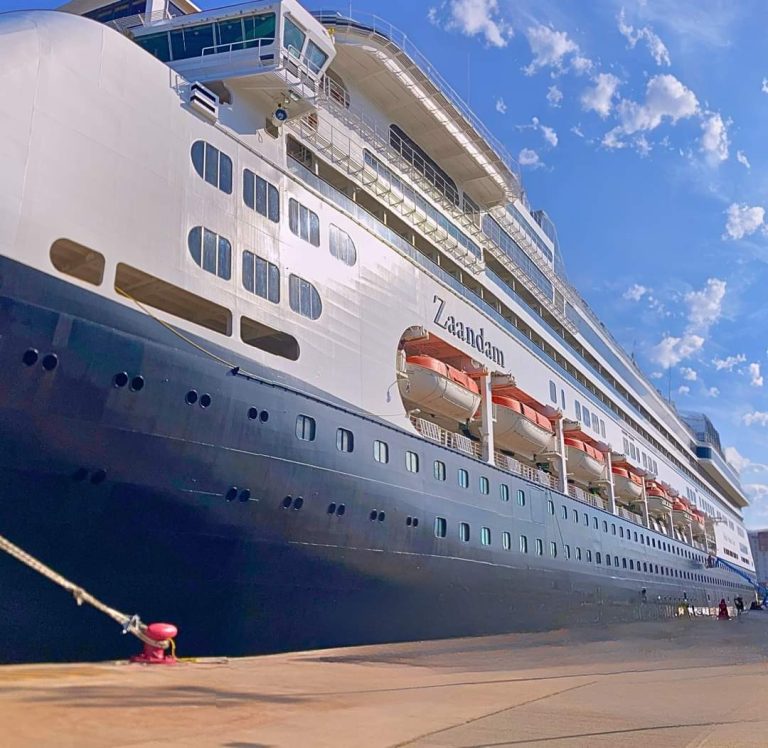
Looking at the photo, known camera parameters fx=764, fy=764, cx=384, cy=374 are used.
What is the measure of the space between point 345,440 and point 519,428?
10.7 metres

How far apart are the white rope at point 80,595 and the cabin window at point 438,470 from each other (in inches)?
319

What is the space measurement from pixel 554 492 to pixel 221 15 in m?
17.0

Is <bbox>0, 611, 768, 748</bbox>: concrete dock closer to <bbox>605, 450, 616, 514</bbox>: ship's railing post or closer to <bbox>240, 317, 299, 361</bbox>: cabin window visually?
<bbox>240, 317, 299, 361</bbox>: cabin window

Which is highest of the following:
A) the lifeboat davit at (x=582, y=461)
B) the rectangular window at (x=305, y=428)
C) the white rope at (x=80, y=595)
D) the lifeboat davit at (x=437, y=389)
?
the lifeboat davit at (x=582, y=461)

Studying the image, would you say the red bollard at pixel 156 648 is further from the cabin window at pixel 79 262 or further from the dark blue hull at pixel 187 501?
the cabin window at pixel 79 262

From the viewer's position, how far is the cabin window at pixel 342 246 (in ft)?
51.4

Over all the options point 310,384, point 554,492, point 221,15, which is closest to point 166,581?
point 310,384

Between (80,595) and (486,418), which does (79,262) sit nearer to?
(80,595)

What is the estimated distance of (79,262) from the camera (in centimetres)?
1084

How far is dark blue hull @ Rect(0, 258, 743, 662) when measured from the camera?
931cm

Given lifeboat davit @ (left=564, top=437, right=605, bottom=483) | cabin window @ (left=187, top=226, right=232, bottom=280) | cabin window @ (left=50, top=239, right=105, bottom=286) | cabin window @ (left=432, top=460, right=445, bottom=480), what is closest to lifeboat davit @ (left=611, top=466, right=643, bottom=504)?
lifeboat davit @ (left=564, top=437, right=605, bottom=483)

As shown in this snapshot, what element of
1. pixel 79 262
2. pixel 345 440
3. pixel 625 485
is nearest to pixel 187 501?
pixel 79 262

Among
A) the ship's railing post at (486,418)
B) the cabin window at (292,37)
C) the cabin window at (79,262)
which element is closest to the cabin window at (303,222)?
the cabin window at (292,37)

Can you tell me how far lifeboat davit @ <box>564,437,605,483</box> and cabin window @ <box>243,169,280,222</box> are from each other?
1859cm
